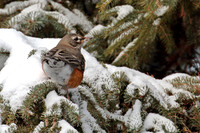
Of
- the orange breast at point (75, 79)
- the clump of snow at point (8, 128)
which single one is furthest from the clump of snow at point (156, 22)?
the clump of snow at point (8, 128)

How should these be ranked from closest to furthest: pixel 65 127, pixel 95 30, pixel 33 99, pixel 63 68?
pixel 65 127 → pixel 33 99 → pixel 63 68 → pixel 95 30

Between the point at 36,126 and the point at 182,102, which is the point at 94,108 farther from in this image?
the point at 182,102

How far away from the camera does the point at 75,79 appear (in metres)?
2.22

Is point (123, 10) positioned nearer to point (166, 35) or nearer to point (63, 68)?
point (166, 35)

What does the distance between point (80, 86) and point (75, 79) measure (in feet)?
0.43

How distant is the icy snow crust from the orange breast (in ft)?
0.22

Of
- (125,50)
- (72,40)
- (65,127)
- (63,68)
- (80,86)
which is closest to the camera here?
(65,127)

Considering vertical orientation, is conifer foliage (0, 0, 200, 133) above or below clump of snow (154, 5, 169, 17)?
below

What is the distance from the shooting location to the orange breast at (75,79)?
2168mm

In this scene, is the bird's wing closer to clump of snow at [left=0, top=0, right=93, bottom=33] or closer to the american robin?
the american robin

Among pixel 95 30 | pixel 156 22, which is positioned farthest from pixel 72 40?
pixel 156 22

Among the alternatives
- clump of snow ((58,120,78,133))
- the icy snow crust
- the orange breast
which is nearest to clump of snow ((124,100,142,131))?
the icy snow crust

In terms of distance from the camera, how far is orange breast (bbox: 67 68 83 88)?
217cm

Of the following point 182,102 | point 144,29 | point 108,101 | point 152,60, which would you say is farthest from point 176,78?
point 152,60
